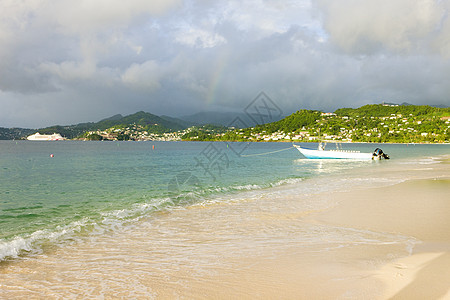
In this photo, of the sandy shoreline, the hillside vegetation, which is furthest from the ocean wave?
the hillside vegetation

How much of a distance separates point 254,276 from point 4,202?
1499 cm

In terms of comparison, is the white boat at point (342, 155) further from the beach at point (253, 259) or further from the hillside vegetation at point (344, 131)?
the hillside vegetation at point (344, 131)

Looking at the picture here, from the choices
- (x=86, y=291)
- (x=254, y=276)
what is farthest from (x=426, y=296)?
(x=86, y=291)

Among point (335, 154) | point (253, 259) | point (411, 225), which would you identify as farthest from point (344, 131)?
point (253, 259)

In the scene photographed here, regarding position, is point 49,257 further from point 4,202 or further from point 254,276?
point 4,202

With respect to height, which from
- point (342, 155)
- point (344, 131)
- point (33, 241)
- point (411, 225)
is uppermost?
point (344, 131)

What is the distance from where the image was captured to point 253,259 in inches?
240

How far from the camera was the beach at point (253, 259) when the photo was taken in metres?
4.65

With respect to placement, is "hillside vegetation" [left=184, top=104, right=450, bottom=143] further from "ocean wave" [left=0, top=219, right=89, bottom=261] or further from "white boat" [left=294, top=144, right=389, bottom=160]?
"ocean wave" [left=0, top=219, right=89, bottom=261]

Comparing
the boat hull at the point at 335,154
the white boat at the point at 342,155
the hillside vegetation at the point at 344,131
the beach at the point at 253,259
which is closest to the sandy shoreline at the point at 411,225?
the beach at the point at 253,259

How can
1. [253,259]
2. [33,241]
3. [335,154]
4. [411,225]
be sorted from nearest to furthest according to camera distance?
[253,259]
[33,241]
[411,225]
[335,154]

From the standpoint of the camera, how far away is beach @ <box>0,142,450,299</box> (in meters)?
4.65

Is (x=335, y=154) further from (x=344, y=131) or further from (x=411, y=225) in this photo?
(x=344, y=131)

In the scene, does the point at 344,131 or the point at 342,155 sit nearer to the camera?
the point at 342,155
